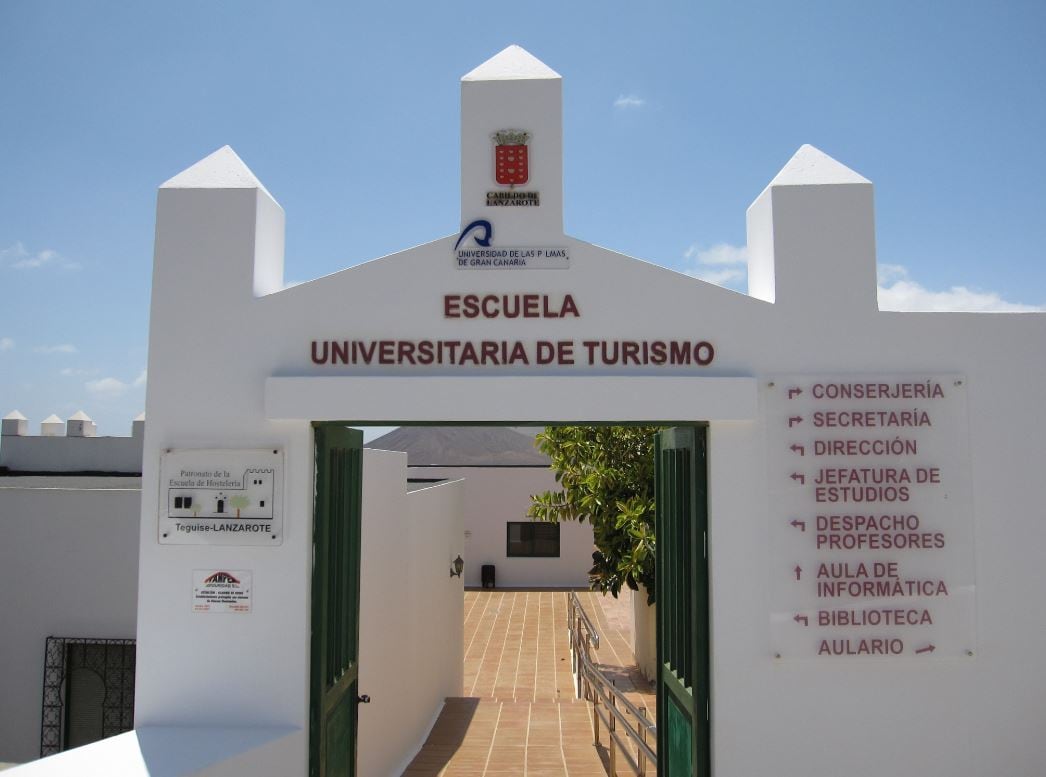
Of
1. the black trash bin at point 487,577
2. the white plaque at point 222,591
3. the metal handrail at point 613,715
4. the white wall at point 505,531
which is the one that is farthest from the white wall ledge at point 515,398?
the black trash bin at point 487,577

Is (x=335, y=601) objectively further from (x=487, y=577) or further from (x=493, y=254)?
(x=487, y=577)

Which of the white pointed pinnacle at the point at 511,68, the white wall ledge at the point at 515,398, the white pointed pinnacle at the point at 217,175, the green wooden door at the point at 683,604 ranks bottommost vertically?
the green wooden door at the point at 683,604

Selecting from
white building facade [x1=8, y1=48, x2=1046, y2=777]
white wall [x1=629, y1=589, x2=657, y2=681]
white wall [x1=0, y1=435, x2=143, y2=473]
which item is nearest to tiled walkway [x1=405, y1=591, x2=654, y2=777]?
white wall [x1=629, y1=589, x2=657, y2=681]

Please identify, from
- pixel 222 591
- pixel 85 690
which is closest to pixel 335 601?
pixel 222 591

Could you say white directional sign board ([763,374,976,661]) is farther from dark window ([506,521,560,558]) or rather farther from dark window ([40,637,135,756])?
dark window ([506,521,560,558])

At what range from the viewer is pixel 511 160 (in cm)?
497

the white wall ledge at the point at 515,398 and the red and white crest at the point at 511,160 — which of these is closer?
the white wall ledge at the point at 515,398

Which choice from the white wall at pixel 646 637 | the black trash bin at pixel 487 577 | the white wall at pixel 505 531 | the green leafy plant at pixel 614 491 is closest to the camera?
the green leafy plant at pixel 614 491

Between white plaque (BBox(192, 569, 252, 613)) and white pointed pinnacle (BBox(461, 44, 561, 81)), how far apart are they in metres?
3.26

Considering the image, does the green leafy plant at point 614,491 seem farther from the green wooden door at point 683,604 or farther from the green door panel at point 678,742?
the green door panel at point 678,742

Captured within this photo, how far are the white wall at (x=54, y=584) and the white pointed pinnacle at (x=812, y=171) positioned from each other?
766cm

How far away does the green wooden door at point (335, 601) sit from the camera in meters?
4.80

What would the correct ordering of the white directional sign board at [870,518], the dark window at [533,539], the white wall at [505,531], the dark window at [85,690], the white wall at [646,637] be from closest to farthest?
1. the white directional sign board at [870,518]
2. the dark window at [85,690]
3. the white wall at [646,637]
4. the white wall at [505,531]
5. the dark window at [533,539]

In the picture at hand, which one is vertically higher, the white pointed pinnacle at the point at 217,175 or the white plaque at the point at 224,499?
the white pointed pinnacle at the point at 217,175
